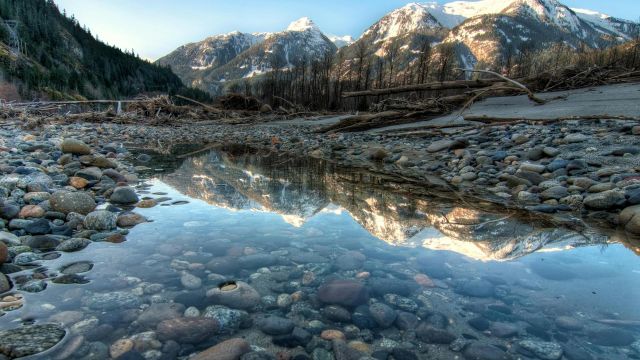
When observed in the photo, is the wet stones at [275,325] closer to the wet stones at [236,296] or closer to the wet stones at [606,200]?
the wet stones at [236,296]

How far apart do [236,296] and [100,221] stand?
6.16 feet

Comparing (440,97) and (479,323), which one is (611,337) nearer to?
(479,323)

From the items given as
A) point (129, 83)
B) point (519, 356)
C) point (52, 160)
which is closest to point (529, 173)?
point (519, 356)

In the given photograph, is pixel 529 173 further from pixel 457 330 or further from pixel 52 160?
pixel 52 160

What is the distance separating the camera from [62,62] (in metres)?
100

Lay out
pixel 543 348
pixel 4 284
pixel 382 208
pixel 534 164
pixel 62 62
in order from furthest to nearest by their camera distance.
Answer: pixel 62 62, pixel 534 164, pixel 382 208, pixel 4 284, pixel 543 348

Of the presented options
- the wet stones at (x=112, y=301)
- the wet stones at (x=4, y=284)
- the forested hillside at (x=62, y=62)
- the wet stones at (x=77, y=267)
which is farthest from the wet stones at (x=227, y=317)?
the forested hillside at (x=62, y=62)

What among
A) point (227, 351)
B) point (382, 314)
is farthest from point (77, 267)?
point (382, 314)

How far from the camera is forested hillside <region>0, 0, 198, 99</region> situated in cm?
7838

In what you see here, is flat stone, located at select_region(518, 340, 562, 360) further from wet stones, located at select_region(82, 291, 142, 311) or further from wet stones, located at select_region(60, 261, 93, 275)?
wet stones, located at select_region(60, 261, 93, 275)

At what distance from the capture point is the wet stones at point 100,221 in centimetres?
333

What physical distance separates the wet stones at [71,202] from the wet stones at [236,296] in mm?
2129

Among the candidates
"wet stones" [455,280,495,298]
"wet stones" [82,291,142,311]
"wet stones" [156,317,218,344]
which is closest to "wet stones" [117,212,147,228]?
"wet stones" [82,291,142,311]

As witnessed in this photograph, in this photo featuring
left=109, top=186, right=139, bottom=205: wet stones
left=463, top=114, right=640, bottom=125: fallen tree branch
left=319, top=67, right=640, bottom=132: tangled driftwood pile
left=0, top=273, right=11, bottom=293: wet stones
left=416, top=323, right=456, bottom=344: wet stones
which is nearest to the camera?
left=416, top=323, right=456, bottom=344: wet stones
